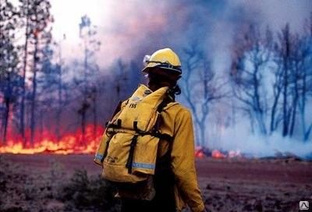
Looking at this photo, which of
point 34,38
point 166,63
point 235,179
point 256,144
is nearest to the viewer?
point 166,63

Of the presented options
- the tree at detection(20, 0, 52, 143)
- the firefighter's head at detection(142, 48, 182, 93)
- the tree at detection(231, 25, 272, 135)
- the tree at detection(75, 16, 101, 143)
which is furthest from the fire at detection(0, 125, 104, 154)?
the firefighter's head at detection(142, 48, 182, 93)

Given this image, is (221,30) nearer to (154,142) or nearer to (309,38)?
(309,38)

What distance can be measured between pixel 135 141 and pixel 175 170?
0.93 feet

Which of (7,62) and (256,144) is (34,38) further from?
(256,144)

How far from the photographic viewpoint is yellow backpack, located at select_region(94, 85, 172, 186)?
3201 millimetres

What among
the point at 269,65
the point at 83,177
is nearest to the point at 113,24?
the point at 269,65

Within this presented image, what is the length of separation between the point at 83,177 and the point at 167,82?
811 cm

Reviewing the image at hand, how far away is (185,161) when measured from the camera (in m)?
3.27

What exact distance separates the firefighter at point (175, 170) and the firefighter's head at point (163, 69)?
0.33ft

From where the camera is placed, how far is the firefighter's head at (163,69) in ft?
11.4

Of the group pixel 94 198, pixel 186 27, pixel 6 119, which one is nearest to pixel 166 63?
pixel 94 198

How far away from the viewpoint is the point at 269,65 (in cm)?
2380

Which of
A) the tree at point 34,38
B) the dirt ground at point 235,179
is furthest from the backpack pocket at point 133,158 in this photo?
the tree at point 34,38

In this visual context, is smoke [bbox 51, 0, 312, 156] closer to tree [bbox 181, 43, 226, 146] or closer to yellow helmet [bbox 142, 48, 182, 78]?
tree [bbox 181, 43, 226, 146]
